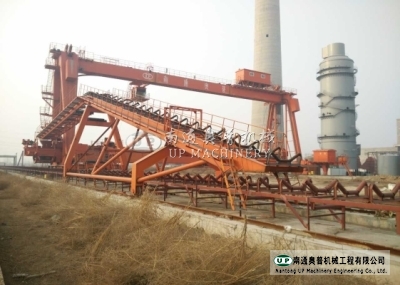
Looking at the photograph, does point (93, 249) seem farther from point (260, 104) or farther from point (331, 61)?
point (331, 61)

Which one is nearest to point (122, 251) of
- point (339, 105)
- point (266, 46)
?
point (339, 105)

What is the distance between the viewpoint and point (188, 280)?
2.75 metres

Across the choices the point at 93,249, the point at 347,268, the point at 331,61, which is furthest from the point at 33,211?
the point at 331,61

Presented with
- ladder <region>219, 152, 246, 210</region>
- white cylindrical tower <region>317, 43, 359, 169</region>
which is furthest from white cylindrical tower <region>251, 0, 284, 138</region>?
ladder <region>219, 152, 246, 210</region>

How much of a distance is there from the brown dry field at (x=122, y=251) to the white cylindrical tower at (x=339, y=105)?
97.4 ft

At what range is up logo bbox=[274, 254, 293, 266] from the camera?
317 centimetres

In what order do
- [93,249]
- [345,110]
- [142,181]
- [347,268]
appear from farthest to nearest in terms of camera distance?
[345,110] → [142,181] → [93,249] → [347,268]

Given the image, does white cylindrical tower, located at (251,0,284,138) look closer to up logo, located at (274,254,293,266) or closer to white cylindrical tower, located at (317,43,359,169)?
white cylindrical tower, located at (317,43,359,169)

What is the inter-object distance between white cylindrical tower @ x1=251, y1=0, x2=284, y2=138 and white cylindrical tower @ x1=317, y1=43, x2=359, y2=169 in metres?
5.27

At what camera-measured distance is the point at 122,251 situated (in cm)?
377

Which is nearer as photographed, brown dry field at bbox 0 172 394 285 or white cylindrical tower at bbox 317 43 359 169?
brown dry field at bbox 0 172 394 285

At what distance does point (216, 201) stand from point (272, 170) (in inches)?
149

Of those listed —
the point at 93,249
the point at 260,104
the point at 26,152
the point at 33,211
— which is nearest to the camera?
the point at 93,249

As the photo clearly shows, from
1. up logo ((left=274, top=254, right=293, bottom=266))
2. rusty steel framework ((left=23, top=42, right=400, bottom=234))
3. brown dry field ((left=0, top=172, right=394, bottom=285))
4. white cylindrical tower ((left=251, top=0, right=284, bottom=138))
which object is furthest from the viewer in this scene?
white cylindrical tower ((left=251, top=0, right=284, bottom=138))
